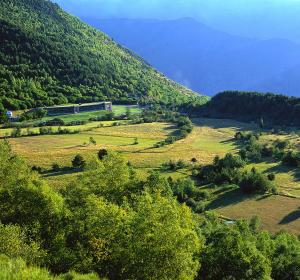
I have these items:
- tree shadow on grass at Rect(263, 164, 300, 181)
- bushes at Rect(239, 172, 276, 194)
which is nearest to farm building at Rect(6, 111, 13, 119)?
tree shadow on grass at Rect(263, 164, 300, 181)

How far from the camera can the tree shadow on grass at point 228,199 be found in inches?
2869

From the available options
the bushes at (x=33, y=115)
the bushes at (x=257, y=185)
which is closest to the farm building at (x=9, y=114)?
the bushes at (x=33, y=115)

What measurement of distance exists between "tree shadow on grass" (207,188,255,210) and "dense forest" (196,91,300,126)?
8473 centimetres

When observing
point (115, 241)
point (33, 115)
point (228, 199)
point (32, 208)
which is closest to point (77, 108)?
point (33, 115)

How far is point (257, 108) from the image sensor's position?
18088cm

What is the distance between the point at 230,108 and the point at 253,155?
85293mm

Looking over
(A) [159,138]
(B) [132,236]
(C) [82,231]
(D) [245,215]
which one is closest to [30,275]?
(B) [132,236]

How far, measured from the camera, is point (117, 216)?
31.8 metres

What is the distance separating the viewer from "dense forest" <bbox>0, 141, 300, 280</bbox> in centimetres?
2869

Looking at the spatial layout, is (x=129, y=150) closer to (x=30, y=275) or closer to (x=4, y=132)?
(x=4, y=132)

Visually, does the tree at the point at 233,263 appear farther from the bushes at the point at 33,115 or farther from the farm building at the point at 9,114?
the farm building at the point at 9,114

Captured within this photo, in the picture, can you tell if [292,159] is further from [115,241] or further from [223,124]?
[115,241]

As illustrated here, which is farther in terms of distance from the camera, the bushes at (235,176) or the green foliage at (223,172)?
the green foliage at (223,172)

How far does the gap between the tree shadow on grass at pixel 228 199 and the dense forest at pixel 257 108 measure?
84.7m
